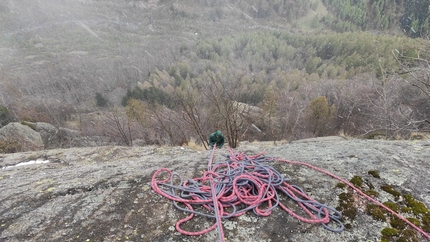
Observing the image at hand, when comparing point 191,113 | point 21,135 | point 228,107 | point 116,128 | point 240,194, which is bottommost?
point 116,128

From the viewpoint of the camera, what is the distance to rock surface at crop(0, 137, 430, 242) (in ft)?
7.99

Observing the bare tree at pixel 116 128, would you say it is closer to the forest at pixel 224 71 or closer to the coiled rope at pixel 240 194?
the forest at pixel 224 71

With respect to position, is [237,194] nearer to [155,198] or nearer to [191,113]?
[155,198]

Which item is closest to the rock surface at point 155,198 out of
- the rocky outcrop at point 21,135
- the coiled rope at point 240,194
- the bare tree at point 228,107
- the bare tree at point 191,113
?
the coiled rope at point 240,194

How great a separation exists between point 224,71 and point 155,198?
61.2 meters

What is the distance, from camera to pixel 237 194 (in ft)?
9.09

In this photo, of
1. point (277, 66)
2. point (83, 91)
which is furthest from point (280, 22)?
point (83, 91)

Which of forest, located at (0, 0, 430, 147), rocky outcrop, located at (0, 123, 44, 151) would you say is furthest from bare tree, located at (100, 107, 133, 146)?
rocky outcrop, located at (0, 123, 44, 151)

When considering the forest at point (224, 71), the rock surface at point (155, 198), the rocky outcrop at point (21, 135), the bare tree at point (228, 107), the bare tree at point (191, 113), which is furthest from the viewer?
the forest at point (224, 71)

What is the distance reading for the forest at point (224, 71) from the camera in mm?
16062

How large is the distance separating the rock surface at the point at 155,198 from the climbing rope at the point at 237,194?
7 cm

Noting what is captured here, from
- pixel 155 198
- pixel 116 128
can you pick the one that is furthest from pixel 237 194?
pixel 116 128

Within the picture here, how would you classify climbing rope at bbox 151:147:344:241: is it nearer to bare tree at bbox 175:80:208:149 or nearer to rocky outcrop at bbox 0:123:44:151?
bare tree at bbox 175:80:208:149

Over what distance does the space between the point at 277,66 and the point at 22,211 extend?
243 feet
